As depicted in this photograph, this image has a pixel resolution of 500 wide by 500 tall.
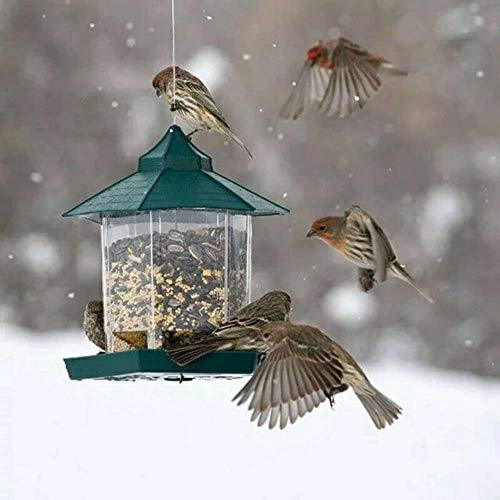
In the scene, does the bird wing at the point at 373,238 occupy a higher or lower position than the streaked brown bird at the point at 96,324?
higher

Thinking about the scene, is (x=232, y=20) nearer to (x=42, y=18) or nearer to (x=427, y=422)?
(x=42, y=18)

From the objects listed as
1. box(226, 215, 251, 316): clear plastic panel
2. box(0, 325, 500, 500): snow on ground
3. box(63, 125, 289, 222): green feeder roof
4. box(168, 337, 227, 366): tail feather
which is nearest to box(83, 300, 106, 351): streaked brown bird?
box(63, 125, 289, 222): green feeder roof

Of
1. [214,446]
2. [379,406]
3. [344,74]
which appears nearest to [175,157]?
[344,74]

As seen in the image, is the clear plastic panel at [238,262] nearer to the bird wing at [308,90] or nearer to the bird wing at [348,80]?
the bird wing at [308,90]

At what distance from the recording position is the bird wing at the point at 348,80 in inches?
163

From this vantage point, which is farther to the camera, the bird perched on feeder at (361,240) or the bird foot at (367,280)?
the bird foot at (367,280)

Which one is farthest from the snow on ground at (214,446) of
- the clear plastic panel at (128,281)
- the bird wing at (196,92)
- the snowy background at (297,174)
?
the bird wing at (196,92)

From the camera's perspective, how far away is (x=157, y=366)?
4.61 metres

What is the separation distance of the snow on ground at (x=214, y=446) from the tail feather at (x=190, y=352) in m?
4.30

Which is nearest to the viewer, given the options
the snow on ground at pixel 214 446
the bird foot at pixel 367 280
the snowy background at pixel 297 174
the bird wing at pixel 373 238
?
the bird wing at pixel 373 238

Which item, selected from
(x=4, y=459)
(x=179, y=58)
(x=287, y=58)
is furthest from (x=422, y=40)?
(x=4, y=459)

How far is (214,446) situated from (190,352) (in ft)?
14.7

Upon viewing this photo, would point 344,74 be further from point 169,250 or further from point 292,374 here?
point 169,250

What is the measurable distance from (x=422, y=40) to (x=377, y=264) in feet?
19.5
